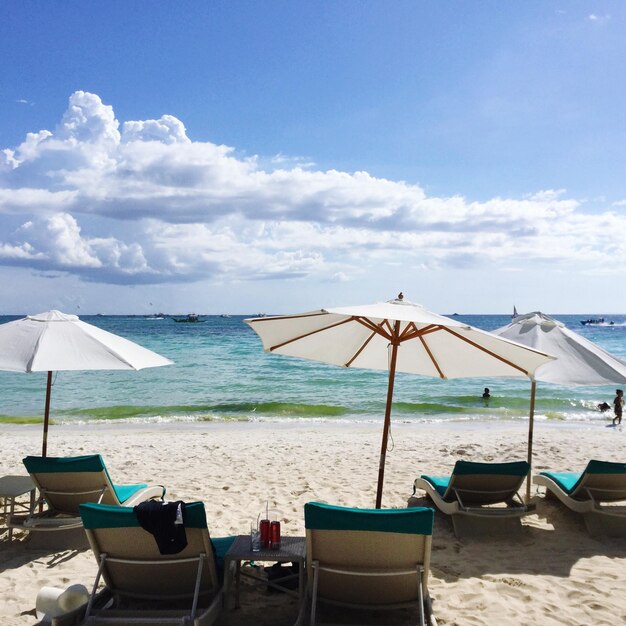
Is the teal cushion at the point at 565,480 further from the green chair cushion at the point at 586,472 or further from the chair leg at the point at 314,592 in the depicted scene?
the chair leg at the point at 314,592

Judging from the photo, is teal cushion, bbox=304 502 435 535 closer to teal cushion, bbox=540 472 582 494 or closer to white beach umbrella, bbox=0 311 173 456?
white beach umbrella, bbox=0 311 173 456

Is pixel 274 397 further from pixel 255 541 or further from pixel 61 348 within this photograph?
pixel 255 541

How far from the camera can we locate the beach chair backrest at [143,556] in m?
3.61

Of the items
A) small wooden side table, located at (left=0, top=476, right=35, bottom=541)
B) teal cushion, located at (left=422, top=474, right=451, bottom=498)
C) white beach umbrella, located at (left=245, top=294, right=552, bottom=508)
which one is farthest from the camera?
teal cushion, located at (left=422, top=474, right=451, bottom=498)

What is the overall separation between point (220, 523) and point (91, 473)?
1.54 m

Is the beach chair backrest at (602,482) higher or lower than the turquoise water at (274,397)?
higher

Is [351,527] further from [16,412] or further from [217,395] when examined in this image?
[217,395]

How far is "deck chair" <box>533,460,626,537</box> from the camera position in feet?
19.0

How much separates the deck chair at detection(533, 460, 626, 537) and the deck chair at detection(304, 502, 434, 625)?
2963mm

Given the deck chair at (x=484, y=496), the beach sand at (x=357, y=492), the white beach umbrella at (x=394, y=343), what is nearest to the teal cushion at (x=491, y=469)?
the deck chair at (x=484, y=496)

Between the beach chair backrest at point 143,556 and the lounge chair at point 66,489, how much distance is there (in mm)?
1441

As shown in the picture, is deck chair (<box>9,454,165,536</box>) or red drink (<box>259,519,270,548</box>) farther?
deck chair (<box>9,454,165,536</box>)

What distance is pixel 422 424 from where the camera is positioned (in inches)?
639

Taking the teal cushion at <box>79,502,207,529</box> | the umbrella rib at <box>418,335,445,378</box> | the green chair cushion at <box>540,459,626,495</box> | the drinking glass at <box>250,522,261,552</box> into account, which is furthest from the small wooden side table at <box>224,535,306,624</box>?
the green chair cushion at <box>540,459,626,495</box>
